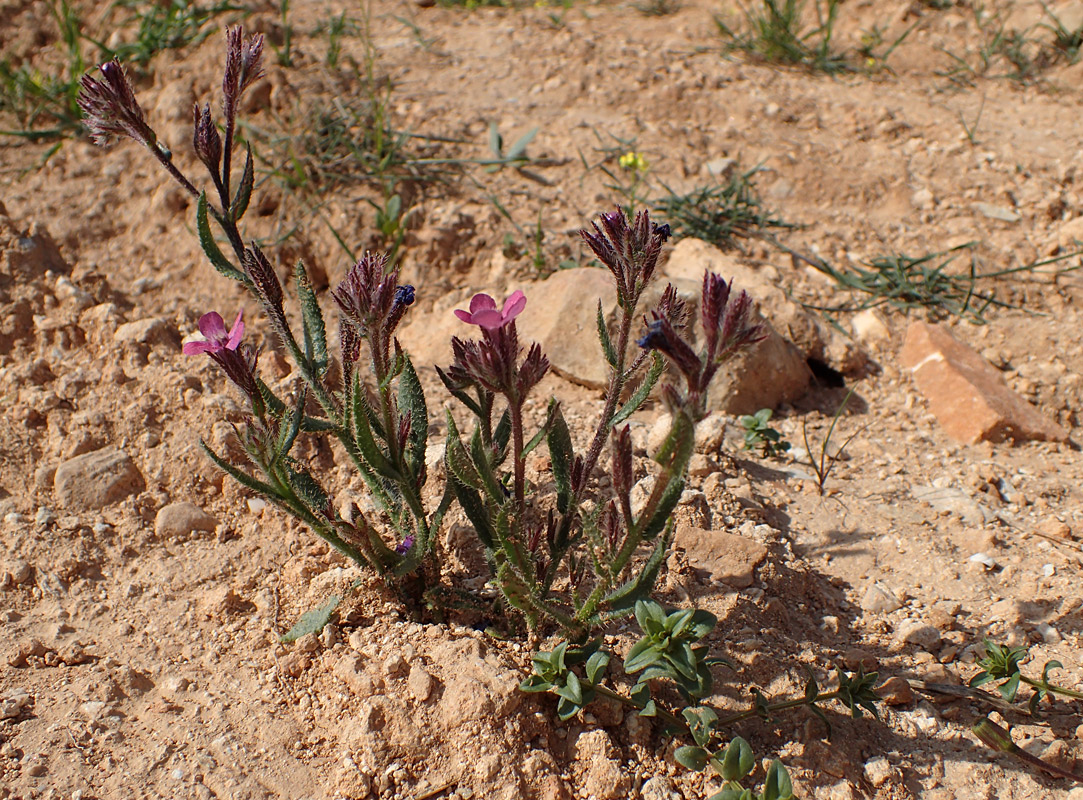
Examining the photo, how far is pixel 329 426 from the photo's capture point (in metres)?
2.19

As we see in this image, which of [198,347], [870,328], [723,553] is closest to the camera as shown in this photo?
[198,347]

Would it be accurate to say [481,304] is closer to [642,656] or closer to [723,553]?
[642,656]

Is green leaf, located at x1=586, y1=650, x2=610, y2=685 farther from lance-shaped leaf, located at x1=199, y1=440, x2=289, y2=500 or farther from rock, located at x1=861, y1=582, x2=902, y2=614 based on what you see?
rock, located at x1=861, y1=582, x2=902, y2=614

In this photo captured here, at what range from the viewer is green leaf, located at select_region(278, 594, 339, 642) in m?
2.23

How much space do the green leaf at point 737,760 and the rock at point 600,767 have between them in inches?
10.2

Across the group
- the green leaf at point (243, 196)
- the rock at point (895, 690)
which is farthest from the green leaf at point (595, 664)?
the green leaf at point (243, 196)

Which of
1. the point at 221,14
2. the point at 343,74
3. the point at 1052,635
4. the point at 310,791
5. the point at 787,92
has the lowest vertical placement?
the point at 1052,635

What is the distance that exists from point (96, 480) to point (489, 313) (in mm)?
1688

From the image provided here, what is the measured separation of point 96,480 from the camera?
9.18 ft

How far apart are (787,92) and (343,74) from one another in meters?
2.41

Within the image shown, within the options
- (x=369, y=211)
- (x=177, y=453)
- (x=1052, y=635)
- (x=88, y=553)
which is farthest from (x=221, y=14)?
(x=1052, y=635)

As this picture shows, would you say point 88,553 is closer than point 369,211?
Yes

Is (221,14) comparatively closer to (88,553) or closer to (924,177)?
(88,553)

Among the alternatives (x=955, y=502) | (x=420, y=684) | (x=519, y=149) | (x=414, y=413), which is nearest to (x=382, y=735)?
(x=420, y=684)
